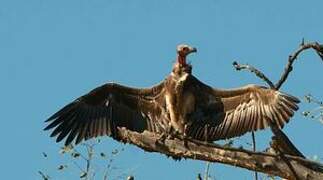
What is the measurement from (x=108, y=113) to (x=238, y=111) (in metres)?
1.83

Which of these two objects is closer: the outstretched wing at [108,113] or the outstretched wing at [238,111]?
the outstretched wing at [238,111]

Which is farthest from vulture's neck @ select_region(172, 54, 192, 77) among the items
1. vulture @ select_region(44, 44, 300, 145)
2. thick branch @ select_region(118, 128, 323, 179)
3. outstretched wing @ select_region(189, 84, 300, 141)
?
thick branch @ select_region(118, 128, 323, 179)

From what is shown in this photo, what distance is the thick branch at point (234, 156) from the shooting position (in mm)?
8609

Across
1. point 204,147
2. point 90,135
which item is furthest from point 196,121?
point 204,147

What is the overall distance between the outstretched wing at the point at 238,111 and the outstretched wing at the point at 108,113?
2.11ft

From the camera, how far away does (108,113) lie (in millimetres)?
12789

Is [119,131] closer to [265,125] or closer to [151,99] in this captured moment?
[151,99]

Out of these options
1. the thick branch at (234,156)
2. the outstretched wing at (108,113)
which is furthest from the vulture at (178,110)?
the thick branch at (234,156)

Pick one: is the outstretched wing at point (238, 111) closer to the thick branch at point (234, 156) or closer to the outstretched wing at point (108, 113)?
the outstretched wing at point (108, 113)

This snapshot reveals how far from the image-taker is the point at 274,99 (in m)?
11.7

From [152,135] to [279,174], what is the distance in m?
1.83

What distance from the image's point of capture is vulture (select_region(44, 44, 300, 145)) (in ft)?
38.8

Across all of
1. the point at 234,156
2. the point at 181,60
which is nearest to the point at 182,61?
the point at 181,60

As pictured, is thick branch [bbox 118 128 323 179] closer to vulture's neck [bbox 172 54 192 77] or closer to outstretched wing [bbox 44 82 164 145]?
vulture's neck [bbox 172 54 192 77]
